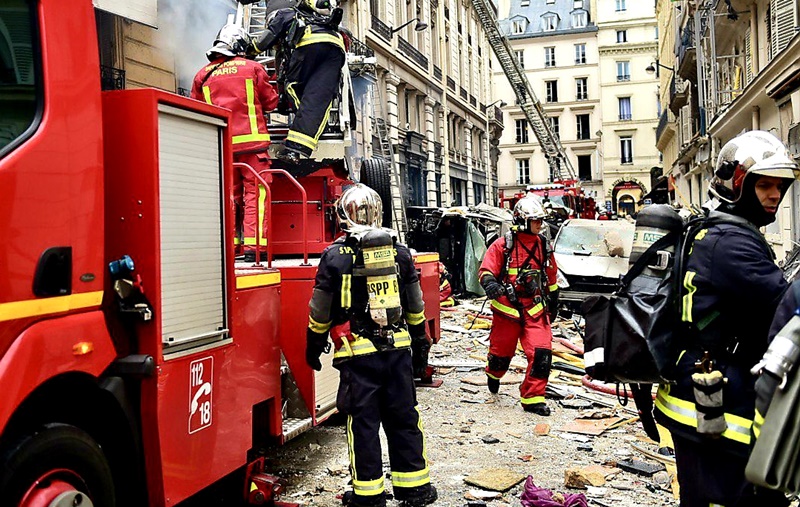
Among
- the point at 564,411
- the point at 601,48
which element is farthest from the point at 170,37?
the point at 601,48

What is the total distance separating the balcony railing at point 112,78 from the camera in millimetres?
8445

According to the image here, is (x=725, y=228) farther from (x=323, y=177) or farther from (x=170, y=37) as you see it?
(x=170, y=37)

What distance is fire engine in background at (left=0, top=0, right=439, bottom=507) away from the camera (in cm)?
236

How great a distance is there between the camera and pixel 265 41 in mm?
5758

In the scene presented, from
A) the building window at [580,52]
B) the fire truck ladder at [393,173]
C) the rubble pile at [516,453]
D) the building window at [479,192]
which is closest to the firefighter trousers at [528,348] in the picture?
the rubble pile at [516,453]

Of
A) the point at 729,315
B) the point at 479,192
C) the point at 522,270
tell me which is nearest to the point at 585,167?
the point at 479,192

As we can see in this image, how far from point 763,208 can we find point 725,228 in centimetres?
19

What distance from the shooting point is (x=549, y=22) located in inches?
2517

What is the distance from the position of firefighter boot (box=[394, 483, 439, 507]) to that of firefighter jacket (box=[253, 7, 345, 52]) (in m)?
3.65

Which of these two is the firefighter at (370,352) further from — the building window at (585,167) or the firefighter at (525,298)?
the building window at (585,167)

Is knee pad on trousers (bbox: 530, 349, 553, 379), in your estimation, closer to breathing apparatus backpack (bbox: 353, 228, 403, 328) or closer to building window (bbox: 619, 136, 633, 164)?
breathing apparatus backpack (bbox: 353, 228, 403, 328)

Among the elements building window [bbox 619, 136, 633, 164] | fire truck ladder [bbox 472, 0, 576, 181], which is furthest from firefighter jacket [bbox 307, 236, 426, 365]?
building window [bbox 619, 136, 633, 164]

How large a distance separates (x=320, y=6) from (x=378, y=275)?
2.85m

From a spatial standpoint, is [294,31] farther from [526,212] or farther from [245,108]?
A: [526,212]
